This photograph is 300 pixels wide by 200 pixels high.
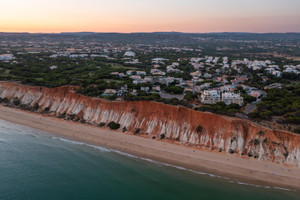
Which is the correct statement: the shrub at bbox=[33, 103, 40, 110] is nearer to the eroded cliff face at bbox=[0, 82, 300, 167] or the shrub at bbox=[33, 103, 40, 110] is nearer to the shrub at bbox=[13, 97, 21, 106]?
the eroded cliff face at bbox=[0, 82, 300, 167]

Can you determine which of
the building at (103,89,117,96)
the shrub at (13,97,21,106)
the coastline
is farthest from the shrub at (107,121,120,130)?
the shrub at (13,97,21,106)

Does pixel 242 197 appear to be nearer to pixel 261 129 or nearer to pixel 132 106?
pixel 261 129

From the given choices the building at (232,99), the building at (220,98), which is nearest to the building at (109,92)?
the building at (220,98)

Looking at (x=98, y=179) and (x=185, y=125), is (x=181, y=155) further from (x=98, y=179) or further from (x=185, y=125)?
(x=98, y=179)

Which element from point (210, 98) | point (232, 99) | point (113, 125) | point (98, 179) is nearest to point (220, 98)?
point (210, 98)

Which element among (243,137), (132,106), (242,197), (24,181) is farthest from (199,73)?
(24,181)
